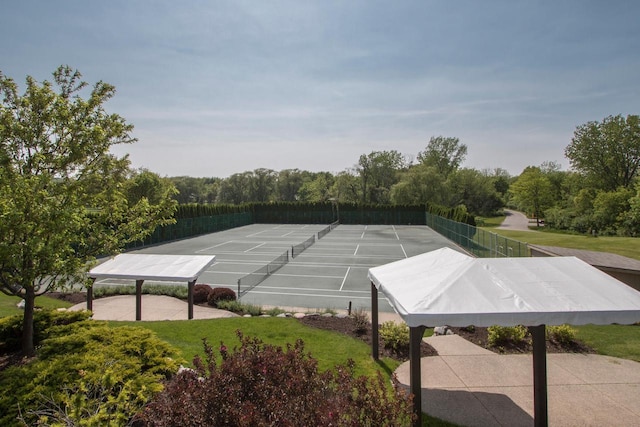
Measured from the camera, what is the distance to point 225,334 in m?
11.2

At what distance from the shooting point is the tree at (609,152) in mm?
57156

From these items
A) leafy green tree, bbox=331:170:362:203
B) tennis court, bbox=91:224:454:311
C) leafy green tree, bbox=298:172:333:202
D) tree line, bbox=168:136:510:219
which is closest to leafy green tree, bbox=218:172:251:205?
tree line, bbox=168:136:510:219

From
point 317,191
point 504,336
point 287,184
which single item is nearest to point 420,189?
point 317,191

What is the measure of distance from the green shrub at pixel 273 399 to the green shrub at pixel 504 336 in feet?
21.8

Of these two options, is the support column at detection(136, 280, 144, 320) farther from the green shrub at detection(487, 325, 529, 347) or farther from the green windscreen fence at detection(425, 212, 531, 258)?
the green windscreen fence at detection(425, 212, 531, 258)

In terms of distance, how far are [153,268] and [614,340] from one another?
14807 mm

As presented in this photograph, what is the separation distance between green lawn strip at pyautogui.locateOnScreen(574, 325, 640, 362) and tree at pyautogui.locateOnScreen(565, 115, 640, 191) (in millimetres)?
57205

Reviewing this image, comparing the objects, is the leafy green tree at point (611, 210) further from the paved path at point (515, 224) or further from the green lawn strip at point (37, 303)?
the green lawn strip at point (37, 303)

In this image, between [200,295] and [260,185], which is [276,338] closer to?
[200,295]

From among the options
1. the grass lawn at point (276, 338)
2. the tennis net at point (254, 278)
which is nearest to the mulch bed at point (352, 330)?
the grass lawn at point (276, 338)

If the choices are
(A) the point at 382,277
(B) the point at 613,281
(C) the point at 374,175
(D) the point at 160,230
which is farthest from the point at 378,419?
(C) the point at 374,175

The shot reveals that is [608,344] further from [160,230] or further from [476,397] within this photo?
[160,230]

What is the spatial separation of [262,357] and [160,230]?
41.2m

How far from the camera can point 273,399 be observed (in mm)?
4309
